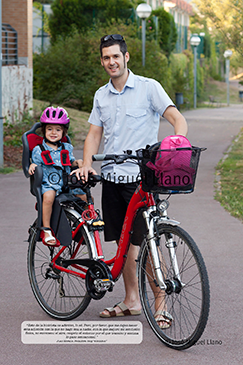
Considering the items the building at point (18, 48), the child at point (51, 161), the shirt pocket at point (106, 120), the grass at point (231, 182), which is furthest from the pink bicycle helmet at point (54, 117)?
the building at point (18, 48)

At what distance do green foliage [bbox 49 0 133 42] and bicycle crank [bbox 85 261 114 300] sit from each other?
26.4m

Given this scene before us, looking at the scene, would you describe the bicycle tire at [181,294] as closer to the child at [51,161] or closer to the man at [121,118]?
the man at [121,118]

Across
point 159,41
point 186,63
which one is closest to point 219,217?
point 159,41

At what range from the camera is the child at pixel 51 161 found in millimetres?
4262

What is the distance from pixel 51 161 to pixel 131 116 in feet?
2.12

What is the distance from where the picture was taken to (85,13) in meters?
29.9

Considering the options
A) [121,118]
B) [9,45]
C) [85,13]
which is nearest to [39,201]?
[121,118]

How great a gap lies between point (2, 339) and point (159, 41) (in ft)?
97.5

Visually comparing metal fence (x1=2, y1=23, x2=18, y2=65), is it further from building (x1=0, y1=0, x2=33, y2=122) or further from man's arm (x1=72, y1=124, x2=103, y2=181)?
man's arm (x1=72, y1=124, x2=103, y2=181)

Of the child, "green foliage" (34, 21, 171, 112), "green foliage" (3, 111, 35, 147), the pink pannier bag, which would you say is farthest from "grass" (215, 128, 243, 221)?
"green foliage" (34, 21, 171, 112)

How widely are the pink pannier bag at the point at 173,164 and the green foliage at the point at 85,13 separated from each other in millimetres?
26834

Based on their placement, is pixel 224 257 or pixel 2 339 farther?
pixel 224 257

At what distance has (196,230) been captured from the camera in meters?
7.51

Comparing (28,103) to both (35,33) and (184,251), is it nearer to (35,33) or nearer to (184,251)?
(184,251)
